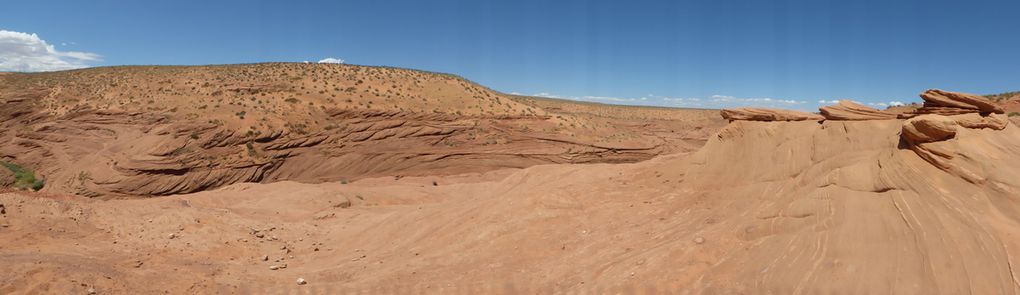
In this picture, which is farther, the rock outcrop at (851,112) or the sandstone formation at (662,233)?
the rock outcrop at (851,112)

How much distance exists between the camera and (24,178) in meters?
19.8

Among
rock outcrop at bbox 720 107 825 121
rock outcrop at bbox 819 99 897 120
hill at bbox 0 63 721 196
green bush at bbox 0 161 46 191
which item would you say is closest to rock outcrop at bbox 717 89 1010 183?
rock outcrop at bbox 819 99 897 120

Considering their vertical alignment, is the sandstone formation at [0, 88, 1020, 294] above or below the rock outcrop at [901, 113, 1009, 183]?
below

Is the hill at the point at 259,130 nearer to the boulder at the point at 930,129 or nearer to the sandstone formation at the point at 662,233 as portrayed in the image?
the sandstone formation at the point at 662,233

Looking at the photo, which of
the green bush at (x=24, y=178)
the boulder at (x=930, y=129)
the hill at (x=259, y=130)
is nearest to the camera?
the boulder at (x=930, y=129)

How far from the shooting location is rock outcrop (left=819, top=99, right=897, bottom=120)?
29.6 feet

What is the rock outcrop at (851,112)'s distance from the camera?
9.02m

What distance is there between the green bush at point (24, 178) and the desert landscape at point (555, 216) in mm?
87

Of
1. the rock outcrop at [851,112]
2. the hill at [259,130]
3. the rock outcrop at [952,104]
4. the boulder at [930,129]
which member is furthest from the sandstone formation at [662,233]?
the hill at [259,130]

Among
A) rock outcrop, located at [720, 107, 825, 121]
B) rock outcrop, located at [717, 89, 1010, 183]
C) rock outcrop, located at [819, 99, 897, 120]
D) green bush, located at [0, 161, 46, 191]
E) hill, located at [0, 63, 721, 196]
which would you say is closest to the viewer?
rock outcrop, located at [717, 89, 1010, 183]

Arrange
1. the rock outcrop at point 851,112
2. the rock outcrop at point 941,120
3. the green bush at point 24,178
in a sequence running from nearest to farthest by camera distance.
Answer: the rock outcrop at point 941,120
the rock outcrop at point 851,112
the green bush at point 24,178

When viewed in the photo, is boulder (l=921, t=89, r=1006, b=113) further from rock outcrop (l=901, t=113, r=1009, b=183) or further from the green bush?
the green bush

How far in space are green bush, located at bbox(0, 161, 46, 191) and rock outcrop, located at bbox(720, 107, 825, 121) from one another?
2562 cm

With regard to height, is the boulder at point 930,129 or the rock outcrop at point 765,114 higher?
the rock outcrop at point 765,114
